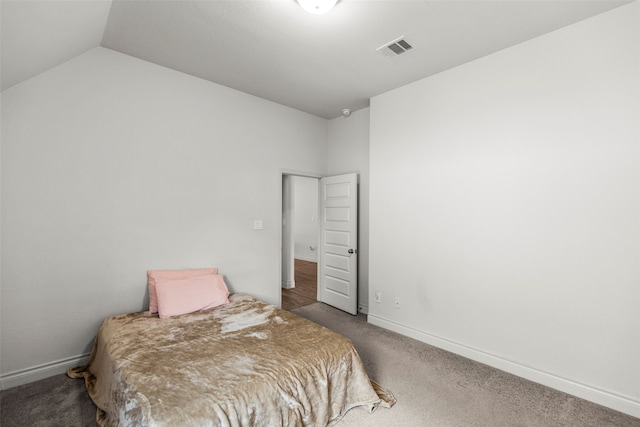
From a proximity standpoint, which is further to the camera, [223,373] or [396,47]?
[396,47]

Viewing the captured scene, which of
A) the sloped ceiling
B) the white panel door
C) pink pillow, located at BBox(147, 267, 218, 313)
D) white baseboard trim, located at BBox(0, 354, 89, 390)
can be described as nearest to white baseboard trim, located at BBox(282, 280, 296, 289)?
the white panel door

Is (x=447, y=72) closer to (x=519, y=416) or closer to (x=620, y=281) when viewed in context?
(x=620, y=281)

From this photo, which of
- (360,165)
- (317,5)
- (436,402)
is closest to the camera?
(317,5)

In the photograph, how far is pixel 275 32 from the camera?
2307 mm

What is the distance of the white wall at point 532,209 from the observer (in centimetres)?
205

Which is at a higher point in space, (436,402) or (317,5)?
(317,5)

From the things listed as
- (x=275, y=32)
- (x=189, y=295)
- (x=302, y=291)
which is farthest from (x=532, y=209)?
(x=302, y=291)

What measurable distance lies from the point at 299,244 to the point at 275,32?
6.50 metres

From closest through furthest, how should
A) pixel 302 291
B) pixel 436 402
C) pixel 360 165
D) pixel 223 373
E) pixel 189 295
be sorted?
pixel 223 373 → pixel 436 402 → pixel 189 295 → pixel 360 165 → pixel 302 291

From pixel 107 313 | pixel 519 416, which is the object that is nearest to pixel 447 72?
pixel 519 416

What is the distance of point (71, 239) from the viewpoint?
240 centimetres

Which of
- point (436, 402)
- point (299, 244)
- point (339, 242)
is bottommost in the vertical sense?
point (436, 402)

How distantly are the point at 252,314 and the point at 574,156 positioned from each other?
117 inches

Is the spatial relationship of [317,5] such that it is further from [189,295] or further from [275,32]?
[189,295]
